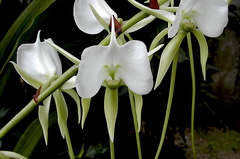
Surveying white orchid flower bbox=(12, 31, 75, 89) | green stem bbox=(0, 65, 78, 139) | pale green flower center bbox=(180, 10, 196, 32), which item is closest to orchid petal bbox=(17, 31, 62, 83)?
white orchid flower bbox=(12, 31, 75, 89)

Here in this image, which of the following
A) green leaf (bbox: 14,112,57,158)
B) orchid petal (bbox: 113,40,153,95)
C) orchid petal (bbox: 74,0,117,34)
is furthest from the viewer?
green leaf (bbox: 14,112,57,158)

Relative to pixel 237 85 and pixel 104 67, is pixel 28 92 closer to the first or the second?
pixel 104 67

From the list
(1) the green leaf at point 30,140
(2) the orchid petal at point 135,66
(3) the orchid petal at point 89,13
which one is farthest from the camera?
(1) the green leaf at point 30,140

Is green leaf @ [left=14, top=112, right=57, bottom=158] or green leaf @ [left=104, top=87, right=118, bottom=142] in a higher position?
green leaf @ [left=104, top=87, right=118, bottom=142]

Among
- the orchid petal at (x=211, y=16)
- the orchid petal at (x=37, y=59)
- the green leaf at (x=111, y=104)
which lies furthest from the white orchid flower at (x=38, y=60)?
the orchid petal at (x=211, y=16)

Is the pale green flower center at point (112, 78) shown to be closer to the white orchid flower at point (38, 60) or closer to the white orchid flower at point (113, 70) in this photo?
the white orchid flower at point (113, 70)

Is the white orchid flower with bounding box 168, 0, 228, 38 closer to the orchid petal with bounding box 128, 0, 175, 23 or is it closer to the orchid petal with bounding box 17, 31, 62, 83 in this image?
the orchid petal with bounding box 128, 0, 175, 23
